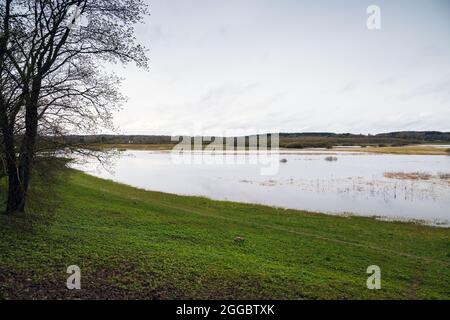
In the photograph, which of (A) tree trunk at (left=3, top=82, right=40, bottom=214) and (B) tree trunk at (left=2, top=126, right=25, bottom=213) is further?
(B) tree trunk at (left=2, top=126, right=25, bottom=213)

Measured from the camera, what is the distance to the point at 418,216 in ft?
70.5

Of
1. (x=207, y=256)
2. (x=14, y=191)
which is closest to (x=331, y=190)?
(x=207, y=256)

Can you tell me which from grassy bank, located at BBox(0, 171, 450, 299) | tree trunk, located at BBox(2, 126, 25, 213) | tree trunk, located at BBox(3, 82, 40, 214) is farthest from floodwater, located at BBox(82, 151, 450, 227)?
tree trunk, located at BBox(3, 82, 40, 214)

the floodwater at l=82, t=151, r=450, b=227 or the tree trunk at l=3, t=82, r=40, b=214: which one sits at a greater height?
the tree trunk at l=3, t=82, r=40, b=214

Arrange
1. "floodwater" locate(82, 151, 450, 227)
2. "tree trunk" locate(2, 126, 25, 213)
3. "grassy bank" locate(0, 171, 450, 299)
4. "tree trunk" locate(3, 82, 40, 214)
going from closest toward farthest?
"grassy bank" locate(0, 171, 450, 299) → "tree trunk" locate(3, 82, 40, 214) → "tree trunk" locate(2, 126, 25, 213) → "floodwater" locate(82, 151, 450, 227)

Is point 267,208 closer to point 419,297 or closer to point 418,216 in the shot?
point 418,216

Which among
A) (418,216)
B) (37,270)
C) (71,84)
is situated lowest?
(418,216)

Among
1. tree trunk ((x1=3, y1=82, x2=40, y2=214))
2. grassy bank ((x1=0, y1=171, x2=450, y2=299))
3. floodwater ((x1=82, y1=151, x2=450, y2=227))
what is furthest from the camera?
floodwater ((x1=82, y1=151, x2=450, y2=227))

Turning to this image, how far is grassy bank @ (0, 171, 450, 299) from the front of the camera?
821 cm

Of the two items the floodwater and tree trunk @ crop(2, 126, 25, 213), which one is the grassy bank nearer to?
tree trunk @ crop(2, 126, 25, 213)

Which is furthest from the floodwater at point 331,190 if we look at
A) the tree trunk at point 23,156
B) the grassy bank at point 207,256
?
the tree trunk at point 23,156
